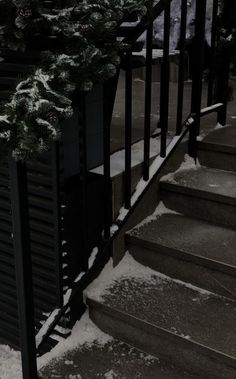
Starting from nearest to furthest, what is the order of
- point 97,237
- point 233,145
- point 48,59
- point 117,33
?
point 48,59
point 117,33
point 97,237
point 233,145

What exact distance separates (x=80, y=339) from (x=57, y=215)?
0.65 meters

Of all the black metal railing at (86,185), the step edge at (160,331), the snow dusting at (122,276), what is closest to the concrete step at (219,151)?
the black metal railing at (86,185)

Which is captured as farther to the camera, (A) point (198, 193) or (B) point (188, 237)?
(A) point (198, 193)

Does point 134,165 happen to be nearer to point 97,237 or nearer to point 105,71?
point 97,237

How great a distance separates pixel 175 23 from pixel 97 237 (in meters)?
1.77

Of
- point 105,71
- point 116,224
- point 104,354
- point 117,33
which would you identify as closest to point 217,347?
point 104,354

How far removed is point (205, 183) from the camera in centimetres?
267

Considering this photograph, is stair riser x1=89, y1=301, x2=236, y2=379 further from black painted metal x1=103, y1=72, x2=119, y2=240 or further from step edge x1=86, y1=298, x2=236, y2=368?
black painted metal x1=103, y1=72, x2=119, y2=240

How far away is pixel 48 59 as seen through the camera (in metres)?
1.61

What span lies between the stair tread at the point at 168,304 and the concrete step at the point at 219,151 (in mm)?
778

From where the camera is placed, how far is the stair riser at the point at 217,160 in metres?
2.81

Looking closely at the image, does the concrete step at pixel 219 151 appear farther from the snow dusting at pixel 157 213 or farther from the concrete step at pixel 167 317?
the concrete step at pixel 167 317

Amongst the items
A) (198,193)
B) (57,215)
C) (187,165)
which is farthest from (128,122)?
(187,165)

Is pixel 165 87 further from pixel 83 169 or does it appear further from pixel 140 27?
pixel 83 169
